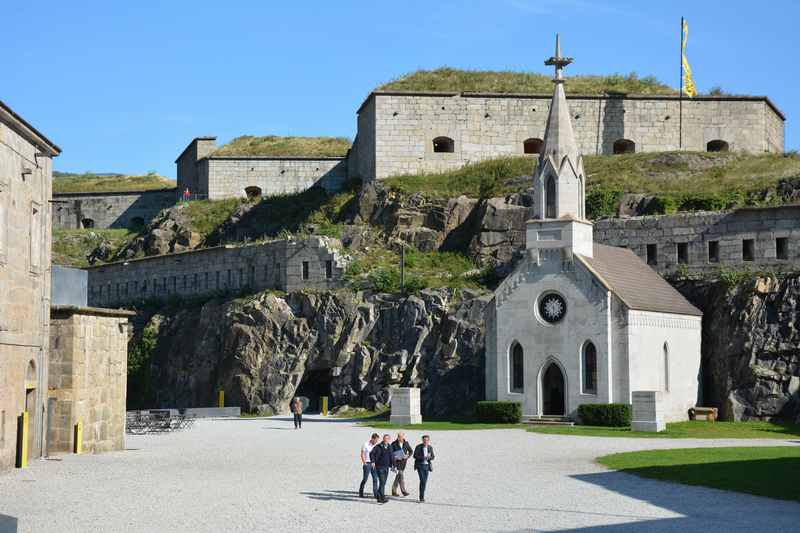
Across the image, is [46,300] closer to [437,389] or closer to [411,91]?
Result: [437,389]

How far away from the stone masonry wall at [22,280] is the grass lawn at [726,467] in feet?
55.8

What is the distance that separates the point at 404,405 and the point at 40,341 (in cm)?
1862

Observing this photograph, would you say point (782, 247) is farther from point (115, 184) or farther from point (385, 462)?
point (115, 184)

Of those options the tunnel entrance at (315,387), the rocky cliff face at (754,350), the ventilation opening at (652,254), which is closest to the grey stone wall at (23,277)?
the tunnel entrance at (315,387)

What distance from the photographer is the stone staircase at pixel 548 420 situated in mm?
49594

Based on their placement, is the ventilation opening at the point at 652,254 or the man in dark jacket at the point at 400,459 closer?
the man in dark jacket at the point at 400,459

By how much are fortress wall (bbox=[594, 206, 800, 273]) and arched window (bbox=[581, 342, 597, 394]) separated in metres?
8.59

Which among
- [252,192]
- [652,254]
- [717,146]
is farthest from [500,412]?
[252,192]

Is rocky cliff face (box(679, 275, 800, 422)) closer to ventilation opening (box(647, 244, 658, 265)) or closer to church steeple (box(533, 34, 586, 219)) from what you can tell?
ventilation opening (box(647, 244, 658, 265))

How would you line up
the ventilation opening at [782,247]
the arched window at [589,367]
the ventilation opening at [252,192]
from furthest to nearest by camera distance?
the ventilation opening at [252,192] < the ventilation opening at [782,247] < the arched window at [589,367]

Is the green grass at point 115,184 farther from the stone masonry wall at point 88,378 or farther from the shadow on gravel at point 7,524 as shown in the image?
the shadow on gravel at point 7,524

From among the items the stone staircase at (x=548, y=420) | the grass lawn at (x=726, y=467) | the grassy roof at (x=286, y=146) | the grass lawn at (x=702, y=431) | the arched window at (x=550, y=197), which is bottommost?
the grass lawn at (x=726, y=467)

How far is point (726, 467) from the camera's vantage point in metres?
31.5

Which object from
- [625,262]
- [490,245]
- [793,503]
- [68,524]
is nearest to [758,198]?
[625,262]
